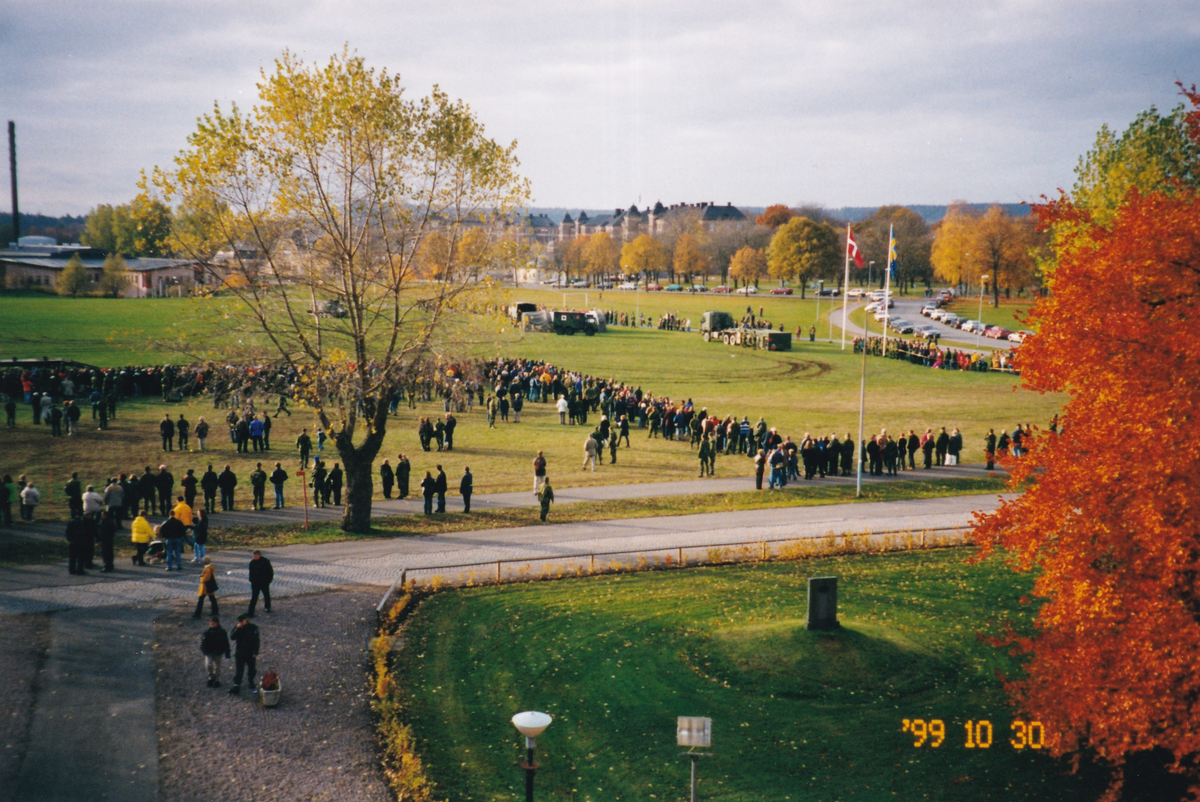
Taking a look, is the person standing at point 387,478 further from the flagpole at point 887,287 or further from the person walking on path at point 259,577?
the flagpole at point 887,287

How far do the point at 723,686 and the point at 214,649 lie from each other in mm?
8459

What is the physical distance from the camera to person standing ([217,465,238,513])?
2372cm

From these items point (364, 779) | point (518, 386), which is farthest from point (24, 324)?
point (364, 779)

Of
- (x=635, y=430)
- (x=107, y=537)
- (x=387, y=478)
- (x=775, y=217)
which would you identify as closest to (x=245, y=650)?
(x=107, y=537)

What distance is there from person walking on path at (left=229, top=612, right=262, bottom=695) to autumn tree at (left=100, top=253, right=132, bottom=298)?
97.7 meters

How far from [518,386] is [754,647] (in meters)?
26.4

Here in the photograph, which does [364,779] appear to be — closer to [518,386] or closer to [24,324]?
[518,386]

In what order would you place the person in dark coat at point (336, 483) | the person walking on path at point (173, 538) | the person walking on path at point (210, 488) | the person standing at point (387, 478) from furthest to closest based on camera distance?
1. the person standing at point (387, 478)
2. the person in dark coat at point (336, 483)
3. the person walking on path at point (210, 488)
4. the person walking on path at point (173, 538)

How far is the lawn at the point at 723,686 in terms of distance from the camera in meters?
11.8

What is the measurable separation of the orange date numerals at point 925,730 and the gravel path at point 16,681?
1246 centimetres

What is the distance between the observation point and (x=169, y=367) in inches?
1676

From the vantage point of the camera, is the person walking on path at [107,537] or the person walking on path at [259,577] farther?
the person walking on path at [107,537]

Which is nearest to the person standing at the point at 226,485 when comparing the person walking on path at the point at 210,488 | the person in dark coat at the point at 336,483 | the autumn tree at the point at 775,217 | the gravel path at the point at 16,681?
the person walking on path at the point at 210,488

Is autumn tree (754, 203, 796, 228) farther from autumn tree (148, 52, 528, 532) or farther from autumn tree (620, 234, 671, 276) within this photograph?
autumn tree (148, 52, 528, 532)
